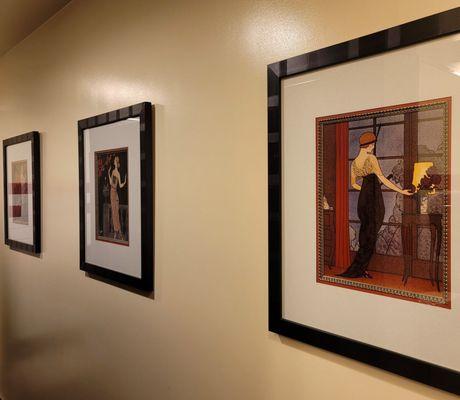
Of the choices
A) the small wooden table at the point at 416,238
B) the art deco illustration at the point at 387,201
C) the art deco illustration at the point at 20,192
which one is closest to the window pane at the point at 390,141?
the art deco illustration at the point at 387,201

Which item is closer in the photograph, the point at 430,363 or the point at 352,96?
the point at 430,363

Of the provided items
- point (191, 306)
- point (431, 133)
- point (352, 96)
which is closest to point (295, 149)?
point (352, 96)

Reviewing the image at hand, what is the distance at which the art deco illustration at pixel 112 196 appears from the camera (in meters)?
1.69

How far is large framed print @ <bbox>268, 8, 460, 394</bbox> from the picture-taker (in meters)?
0.79

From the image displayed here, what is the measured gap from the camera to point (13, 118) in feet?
8.98

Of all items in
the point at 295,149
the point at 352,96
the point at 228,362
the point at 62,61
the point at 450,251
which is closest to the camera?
the point at 450,251

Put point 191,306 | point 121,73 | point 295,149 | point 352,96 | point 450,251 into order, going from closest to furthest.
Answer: point 450,251
point 352,96
point 295,149
point 191,306
point 121,73

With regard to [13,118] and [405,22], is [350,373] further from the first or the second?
[13,118]

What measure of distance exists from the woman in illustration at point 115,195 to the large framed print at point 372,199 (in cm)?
82

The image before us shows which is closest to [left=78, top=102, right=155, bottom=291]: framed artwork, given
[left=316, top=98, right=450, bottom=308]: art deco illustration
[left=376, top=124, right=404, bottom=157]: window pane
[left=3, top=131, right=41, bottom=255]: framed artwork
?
[left=3, top=131, right=41, bottom=255]: framed artwork

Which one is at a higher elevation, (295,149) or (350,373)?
(295,149)

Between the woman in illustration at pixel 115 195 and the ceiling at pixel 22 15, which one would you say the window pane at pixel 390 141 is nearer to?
the woman in illustration at pixel 115 195

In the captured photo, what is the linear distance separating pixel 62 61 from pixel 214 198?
1.33 meters

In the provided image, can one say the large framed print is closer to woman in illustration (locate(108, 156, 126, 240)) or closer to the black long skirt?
the black long skirt
